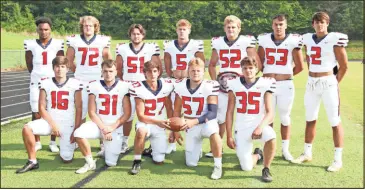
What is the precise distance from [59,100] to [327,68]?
12.9 ft

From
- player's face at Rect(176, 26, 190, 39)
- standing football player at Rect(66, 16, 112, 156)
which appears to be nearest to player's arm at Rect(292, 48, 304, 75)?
player's face at Rect(176, 26, 190, 39)

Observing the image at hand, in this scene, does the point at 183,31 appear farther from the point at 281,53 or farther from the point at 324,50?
the point at 324,50

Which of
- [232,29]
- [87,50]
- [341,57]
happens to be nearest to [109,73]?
[87,50]

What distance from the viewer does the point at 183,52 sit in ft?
21.0

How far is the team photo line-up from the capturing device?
5.48 metres

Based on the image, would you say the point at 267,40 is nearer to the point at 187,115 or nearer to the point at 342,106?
the point at 187,115

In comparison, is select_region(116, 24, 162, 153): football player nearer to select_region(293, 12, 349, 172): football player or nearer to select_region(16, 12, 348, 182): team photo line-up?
select_region(16, 12, 348, 182): team photo line-up

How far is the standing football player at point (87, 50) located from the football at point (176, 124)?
1.53 m

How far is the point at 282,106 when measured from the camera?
5.95 m

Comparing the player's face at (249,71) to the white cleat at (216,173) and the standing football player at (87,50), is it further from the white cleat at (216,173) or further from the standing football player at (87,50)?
the standing football player at (87,50)

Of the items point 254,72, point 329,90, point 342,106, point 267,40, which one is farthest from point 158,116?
point 342,106

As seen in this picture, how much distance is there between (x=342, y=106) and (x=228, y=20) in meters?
6.56

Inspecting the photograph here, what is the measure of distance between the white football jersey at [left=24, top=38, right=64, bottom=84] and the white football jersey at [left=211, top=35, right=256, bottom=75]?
2.69 meters

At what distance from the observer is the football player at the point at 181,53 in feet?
20.9
